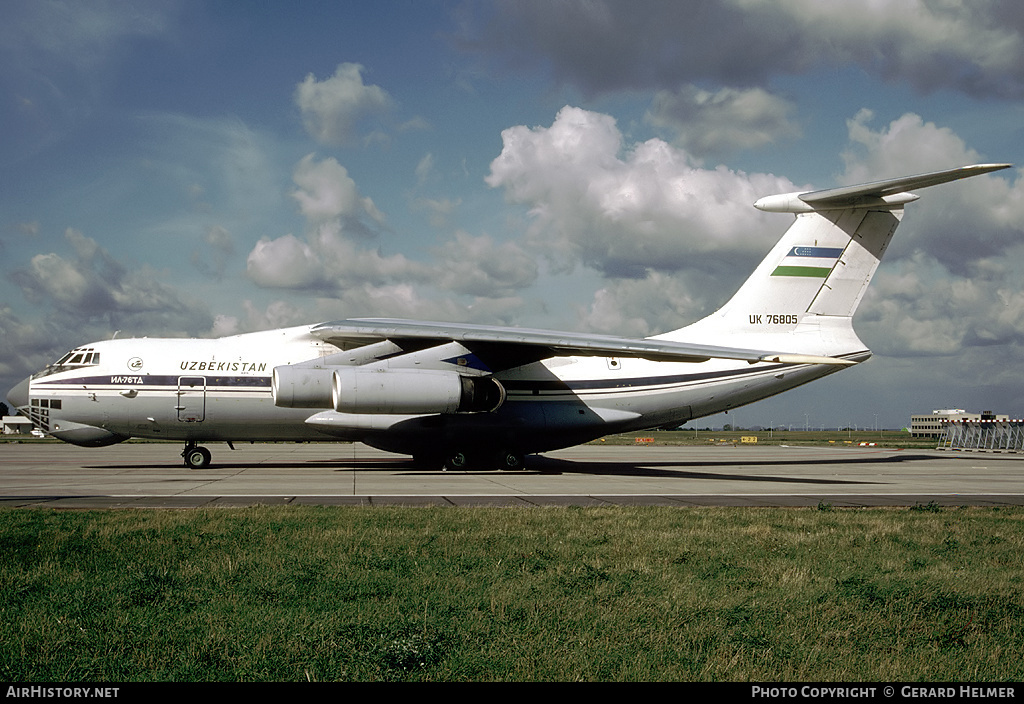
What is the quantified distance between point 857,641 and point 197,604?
4162 millimetres

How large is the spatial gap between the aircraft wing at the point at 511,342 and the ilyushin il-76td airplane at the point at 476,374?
0.07 meters

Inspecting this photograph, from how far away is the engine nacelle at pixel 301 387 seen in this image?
1728 centimetres

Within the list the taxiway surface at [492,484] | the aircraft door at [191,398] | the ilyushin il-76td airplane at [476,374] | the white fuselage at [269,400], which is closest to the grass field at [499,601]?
the taxiway surface at [492,484]

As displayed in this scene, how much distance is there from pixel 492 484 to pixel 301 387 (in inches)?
195

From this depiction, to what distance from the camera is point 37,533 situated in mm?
7906

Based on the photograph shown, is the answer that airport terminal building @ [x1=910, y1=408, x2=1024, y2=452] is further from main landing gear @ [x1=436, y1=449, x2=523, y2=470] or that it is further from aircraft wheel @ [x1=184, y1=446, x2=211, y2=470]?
aircraft wheel @ [x1=184, y1=446, x2=211, y2=470]

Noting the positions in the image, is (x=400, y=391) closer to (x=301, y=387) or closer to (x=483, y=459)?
(x=301, y=387)

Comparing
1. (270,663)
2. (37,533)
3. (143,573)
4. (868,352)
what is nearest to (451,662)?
(270,663)

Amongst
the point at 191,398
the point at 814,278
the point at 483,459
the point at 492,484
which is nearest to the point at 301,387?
the point at 191,398

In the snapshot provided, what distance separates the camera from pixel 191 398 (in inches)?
760

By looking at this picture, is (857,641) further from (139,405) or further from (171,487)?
(139,405)

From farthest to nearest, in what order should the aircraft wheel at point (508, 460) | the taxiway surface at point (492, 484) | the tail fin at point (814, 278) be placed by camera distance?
the tail fin at point (814, 278) < the aircraft wheel at point (508, 460) < the taxiway surface at point (492, 484)

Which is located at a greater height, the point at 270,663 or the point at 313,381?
the point at 313,381

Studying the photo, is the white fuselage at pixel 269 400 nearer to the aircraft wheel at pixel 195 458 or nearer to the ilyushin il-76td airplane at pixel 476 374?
the ilyushin il-76td airplane at pixel 476 374
